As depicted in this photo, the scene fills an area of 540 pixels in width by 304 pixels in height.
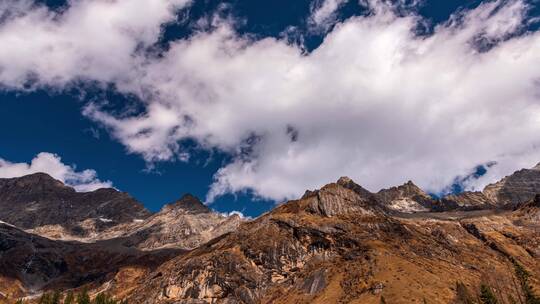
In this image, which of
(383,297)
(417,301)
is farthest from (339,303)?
(417,301)

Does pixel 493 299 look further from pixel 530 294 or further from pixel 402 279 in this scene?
pixel 402 279

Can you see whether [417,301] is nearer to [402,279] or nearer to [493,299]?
[402,279]

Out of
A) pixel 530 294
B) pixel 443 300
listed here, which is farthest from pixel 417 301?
pixel 530 294

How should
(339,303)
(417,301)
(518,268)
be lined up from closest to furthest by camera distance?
(518,268), (417,301), (339,303)

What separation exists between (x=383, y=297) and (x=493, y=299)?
54.7 metres

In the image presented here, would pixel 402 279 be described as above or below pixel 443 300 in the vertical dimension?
above

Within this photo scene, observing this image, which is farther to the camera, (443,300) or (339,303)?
(339,303)

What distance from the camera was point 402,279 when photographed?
19900 cm

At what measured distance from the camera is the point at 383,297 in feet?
603

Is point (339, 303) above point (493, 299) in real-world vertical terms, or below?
above

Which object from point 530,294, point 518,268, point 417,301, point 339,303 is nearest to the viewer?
point 530,294

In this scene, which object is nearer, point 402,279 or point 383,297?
point 383,297

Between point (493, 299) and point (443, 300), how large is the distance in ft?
151

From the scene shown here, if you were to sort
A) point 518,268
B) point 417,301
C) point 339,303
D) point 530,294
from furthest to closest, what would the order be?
point 339,303
point 417,301
point 518,268
point 530,294
